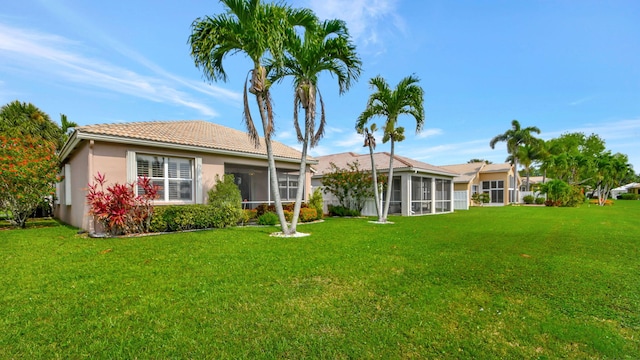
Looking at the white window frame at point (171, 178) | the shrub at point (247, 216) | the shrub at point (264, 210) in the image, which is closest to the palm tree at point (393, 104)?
the shrub at point (264, 210)

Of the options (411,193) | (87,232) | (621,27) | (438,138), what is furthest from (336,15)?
(438,138)

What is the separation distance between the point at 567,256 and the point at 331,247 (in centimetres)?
562

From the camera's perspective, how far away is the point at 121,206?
9.20 meters

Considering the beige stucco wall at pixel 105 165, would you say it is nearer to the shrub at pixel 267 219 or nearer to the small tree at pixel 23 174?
the small tree at pixel 23 174

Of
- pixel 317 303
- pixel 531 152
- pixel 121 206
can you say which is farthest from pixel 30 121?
pixel 531 152

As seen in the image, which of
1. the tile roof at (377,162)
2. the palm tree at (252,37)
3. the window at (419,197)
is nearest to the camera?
the palm tree at (252,37)

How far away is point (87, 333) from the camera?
10.4 feet

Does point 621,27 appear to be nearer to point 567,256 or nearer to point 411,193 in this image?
point 567,256

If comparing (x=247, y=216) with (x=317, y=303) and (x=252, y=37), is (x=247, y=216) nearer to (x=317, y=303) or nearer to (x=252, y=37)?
(x=252, y=37)

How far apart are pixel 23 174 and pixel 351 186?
612 inches

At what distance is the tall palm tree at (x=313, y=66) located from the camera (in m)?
9.37

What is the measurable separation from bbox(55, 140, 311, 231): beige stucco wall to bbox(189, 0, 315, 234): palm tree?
3885 mm

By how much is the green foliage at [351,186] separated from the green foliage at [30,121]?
20.7 m

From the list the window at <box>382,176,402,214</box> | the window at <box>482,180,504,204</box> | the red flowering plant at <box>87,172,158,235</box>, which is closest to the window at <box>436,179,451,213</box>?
the window at <box>382,176,402,214</box>
